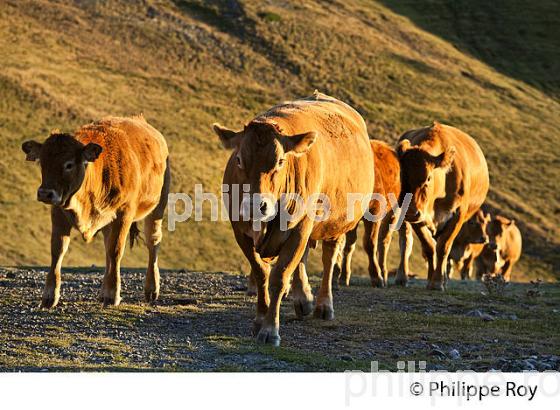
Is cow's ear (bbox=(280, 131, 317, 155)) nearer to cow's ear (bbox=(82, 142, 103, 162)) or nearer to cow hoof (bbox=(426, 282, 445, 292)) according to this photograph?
cow's ear (bbox=(82, 142, 103, 162))

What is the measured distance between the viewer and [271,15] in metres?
82.9

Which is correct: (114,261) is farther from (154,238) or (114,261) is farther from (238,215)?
(238,215)

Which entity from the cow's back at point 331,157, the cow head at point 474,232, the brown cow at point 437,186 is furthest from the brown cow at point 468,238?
the cow's back at point 331,157

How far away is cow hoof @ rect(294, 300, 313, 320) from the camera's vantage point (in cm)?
1367

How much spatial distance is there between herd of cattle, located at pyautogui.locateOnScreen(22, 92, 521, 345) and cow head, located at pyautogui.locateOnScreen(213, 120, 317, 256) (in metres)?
0.01

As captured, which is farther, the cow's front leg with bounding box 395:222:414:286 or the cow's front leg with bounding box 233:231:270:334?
the cow's front leg with bounding box 395:222:414:286

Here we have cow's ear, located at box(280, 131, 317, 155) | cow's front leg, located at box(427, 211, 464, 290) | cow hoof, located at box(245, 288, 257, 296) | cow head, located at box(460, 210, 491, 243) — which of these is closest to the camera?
cow's ear, located at box(280, 131, 317, 155)

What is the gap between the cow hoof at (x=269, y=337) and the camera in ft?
38.4

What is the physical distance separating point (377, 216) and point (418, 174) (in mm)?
1226

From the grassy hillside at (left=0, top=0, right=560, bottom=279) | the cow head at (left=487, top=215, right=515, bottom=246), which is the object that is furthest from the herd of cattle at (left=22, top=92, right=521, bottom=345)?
the grassy hillside at (left=0, top=0, right=560, bottom=279)

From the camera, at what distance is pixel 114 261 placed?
14242 mm

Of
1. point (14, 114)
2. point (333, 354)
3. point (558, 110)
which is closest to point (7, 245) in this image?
point (14, 114)

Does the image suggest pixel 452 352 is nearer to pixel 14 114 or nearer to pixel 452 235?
pixel 452 235

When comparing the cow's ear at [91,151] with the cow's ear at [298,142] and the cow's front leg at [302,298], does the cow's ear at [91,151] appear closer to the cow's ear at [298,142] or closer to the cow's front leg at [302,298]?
the cow's front leg at [302,298]
